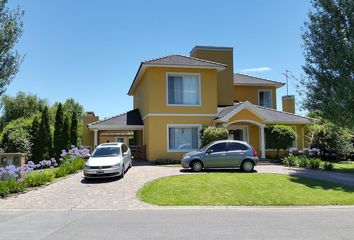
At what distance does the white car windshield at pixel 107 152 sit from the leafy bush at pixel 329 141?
16.8 m

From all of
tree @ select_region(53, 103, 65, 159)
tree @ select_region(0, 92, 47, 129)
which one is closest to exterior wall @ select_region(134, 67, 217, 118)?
tree @ select_region(53, 103, 65, 159)

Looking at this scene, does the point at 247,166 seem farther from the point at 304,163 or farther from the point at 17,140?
the point at 17,140

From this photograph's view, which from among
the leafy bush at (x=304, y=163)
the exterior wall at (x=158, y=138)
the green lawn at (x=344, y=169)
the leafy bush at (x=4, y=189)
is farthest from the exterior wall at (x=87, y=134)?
the green lawn at (x=344, y=169)

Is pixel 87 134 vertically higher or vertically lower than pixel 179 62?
lower

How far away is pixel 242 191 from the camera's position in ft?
49.1

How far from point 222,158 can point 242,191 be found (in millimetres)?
5487

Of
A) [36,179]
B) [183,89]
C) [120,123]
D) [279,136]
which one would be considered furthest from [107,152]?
[279,136]

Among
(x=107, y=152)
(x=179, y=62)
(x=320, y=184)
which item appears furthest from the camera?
(x=179, y=62)

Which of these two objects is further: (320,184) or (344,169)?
(344,169)

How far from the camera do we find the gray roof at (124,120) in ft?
93.0

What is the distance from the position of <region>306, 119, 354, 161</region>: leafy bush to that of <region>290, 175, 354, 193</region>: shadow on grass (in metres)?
12.6

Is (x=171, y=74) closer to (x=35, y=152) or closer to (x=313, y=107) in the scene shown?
(x=313, y=107)
